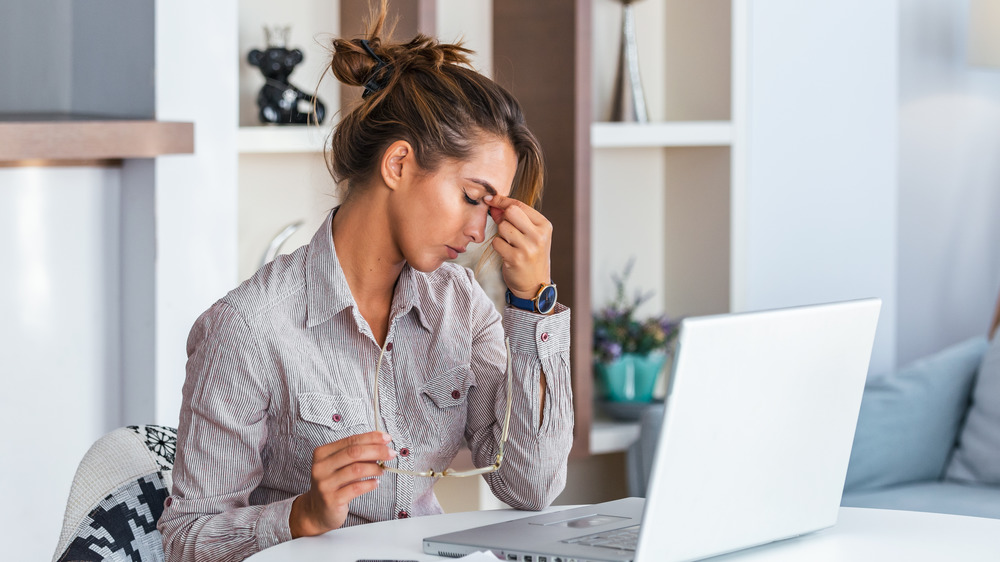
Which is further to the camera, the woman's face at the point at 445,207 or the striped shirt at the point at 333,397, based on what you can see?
the woman's face at the point at 445,207

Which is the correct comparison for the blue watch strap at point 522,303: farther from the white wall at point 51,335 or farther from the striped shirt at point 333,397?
the white wall at point 51,335

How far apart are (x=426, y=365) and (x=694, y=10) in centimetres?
175

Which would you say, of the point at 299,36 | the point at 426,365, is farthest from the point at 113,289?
the point at 426,365

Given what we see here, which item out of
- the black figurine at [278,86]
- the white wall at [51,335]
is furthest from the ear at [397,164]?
the black figurine at [278,86]

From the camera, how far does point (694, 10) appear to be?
2863 millimetres

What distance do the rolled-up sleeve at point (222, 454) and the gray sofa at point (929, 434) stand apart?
1.54 m

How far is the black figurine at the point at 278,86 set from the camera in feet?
7.57

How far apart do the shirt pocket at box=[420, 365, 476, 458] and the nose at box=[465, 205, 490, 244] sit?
0.18 meters

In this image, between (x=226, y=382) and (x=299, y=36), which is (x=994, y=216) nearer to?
(x=299, y=36)

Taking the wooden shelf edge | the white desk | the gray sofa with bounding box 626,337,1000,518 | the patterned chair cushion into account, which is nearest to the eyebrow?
the white desk

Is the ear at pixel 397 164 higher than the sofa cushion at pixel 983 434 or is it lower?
higher

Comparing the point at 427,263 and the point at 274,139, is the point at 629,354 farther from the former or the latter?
the point at 427,263

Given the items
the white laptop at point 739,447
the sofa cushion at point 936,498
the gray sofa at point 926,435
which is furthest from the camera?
the gray sofa at point 926,435

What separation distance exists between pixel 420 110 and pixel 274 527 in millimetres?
516
